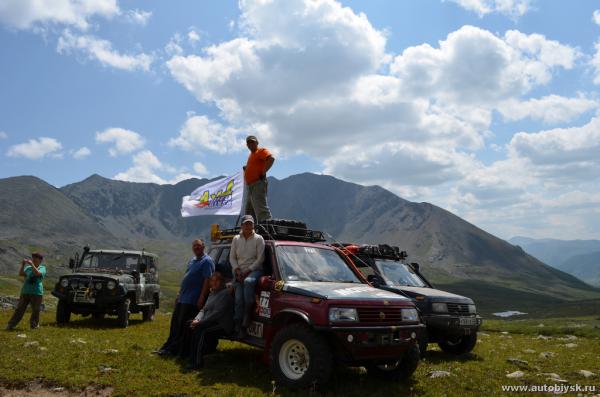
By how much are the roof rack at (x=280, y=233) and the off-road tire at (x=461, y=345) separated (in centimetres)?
436

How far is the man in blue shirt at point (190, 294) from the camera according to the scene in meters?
10.0

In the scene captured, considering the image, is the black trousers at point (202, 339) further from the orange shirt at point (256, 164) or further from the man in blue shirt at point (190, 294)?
the orange shirt at point (256, 164)

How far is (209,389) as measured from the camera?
7.50m

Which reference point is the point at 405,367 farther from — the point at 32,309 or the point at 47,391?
the point at 32,309

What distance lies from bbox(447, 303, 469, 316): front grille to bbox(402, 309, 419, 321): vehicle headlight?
349 centimetres

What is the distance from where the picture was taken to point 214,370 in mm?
8836

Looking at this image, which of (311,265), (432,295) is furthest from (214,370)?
(432,295)

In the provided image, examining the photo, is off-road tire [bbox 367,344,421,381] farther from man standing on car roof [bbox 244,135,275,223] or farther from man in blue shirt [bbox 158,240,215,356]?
man standing on car roof [bbox 244,135,275,223]

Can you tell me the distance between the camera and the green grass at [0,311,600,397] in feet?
25.0

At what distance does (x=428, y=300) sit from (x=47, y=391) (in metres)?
7.73

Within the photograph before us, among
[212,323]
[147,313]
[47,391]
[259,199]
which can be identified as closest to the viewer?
[47,391]

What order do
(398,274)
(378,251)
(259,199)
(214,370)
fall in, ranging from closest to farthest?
(214,370) < (259,199) < (398,274) < (378,251)

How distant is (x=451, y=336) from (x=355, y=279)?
12.2 ft

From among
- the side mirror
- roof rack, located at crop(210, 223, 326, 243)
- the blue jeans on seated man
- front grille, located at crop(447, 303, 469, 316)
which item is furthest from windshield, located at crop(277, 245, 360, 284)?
front grille, located at crop(447, 303, 469, 316)
